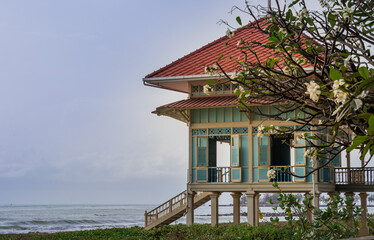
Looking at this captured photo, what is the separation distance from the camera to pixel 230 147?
782 inches

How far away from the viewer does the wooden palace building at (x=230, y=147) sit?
63.1ft

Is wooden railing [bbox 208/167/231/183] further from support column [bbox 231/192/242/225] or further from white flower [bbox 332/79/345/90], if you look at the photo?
white flower [bbox 332/79/345/90]

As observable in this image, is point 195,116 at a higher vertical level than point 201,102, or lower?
lower

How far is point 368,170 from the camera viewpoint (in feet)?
68.1

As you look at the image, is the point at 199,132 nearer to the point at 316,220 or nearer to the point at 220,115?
the point at 220,115

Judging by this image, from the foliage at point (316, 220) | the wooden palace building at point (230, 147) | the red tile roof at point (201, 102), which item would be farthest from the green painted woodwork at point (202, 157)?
the foliage at point (316, 220)

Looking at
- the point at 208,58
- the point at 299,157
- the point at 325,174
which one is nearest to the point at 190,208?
the point at 299,157

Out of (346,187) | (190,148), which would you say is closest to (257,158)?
(190,148)

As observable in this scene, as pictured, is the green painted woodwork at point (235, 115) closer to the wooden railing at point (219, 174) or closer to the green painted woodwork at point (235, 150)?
the green painted woodwork at point (235, 150)

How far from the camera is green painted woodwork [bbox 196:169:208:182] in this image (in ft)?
66.0

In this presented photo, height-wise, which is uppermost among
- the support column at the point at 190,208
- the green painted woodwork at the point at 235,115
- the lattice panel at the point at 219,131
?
the green painted woodwork at the point at 235,115

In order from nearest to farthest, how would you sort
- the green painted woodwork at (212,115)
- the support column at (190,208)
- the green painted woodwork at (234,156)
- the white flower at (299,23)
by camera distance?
1. the white flower at (299,23)
2. the green painted woodwork at (234,156)
3. the green painted woodwork at (212,115)
4. the support column at (190,208)

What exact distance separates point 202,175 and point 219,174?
61 centimetres

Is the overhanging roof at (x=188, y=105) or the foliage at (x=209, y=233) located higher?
the overhanging roof at (x=188, y=105)
